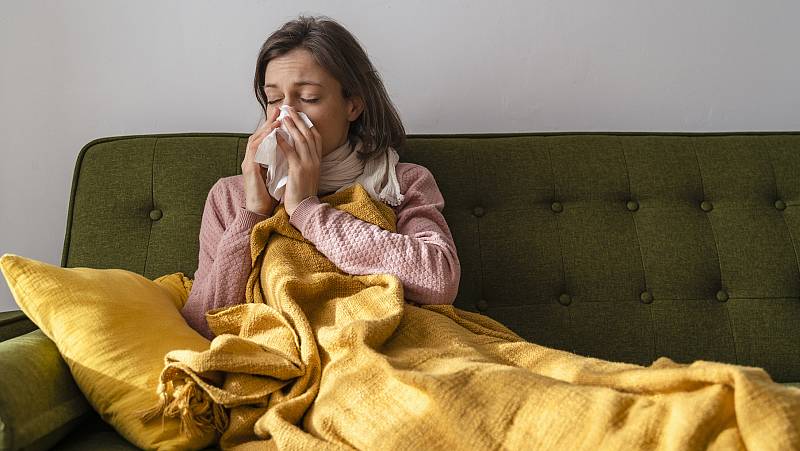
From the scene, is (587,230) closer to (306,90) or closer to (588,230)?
(588,230)

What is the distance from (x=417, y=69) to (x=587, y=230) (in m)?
0.65

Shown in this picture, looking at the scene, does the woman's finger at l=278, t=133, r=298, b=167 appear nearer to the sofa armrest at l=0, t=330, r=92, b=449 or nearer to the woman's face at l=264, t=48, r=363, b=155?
the woman's face at l=264, t=48, r=363, b=155

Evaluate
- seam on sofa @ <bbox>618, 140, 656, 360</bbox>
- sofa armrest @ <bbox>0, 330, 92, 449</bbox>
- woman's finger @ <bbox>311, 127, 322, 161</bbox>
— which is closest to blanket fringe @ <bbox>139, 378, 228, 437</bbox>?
sofa armrest @ <bbox>0, 330, 92, 449</bbox>

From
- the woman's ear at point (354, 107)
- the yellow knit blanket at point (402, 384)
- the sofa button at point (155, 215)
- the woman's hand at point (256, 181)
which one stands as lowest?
the yellow knit blanket at point (402, 384)

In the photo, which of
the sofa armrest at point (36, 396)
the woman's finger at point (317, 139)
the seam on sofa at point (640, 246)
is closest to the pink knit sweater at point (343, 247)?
the woman's finger at point (317, 139)

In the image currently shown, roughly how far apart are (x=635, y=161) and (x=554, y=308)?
411mm

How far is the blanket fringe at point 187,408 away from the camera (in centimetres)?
114

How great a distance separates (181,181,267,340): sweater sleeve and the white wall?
1.55ft

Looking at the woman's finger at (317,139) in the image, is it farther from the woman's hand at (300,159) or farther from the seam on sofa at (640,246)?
the seam on sofa at (640,246)

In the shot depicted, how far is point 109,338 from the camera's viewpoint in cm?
121

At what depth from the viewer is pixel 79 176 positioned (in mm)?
1765

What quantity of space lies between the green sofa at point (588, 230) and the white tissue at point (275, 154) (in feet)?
0.65

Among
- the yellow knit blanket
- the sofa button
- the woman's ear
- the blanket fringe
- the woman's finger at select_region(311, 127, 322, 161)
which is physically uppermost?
the woman's ear

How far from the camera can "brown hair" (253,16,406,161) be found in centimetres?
165
